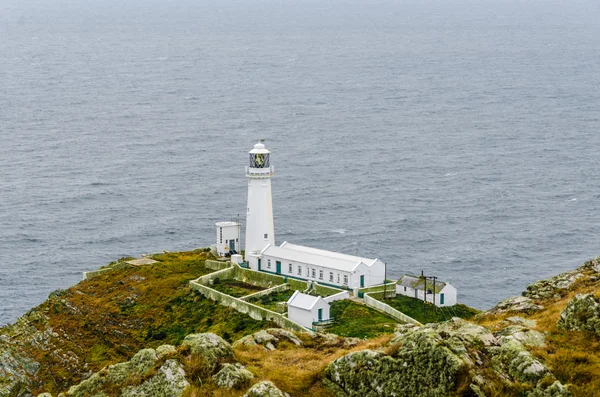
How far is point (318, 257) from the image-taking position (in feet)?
234

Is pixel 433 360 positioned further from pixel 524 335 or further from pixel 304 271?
pixel 304 271

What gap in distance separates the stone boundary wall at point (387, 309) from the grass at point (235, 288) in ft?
31.8

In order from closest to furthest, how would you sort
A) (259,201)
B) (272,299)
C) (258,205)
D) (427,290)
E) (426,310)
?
1. (426,310)
2. (427,290)
3. (272,299)
4. (259,201)
5. (258,205)

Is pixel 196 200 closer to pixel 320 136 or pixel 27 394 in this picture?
pixel 320 136

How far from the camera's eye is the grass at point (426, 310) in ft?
204

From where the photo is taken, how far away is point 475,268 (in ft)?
314

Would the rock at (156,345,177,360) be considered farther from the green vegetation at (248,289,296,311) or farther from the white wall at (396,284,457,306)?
the white wall at (396,284,457,306)

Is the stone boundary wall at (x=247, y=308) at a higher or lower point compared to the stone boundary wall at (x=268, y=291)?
lower

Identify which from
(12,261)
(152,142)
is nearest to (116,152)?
(152,142)

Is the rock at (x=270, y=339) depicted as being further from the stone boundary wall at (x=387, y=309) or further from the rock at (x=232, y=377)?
the stone boundary wall at (x=387, y=309)

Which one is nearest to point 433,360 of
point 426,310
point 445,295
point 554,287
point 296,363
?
point 296,363

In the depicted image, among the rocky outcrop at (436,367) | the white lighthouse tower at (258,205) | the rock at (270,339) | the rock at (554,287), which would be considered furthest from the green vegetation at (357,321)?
the rocky outcrop at (436,367)

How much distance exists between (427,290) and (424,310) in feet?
7.64

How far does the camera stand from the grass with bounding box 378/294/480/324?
6209 centimetres
